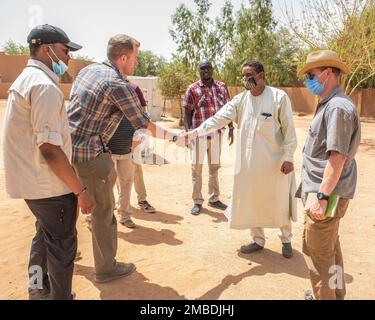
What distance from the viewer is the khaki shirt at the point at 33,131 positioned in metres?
2.33

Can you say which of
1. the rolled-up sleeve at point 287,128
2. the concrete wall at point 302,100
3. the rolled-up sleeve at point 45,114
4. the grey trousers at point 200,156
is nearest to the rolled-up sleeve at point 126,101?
the rolled-up sleeve at point 45,114

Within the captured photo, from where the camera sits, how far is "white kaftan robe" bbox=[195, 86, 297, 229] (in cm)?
388

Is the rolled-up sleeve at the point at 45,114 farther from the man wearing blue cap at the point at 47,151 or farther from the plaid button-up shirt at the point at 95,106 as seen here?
the plaid button-up shirt at the point at 95,106

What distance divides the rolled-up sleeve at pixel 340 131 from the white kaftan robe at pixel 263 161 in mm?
1409

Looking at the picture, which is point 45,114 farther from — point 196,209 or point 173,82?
point 173,82

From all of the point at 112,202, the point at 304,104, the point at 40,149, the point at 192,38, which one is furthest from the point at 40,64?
the point at 192,38

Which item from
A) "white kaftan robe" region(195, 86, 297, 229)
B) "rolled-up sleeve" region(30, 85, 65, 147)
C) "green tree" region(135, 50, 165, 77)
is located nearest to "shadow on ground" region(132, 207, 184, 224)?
"white kaftan robe" region(195, 86, 297, 229)

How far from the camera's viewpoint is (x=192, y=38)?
98.5 ft

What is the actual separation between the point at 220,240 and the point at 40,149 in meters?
2.71

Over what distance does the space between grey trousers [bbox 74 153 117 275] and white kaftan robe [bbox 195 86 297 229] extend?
135 centimetres

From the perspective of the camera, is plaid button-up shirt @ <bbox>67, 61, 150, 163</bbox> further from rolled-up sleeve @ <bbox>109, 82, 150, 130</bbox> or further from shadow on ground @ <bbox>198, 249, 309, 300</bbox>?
shadow on ground @ <bbox>198, 249, 309, 300</bbox>
